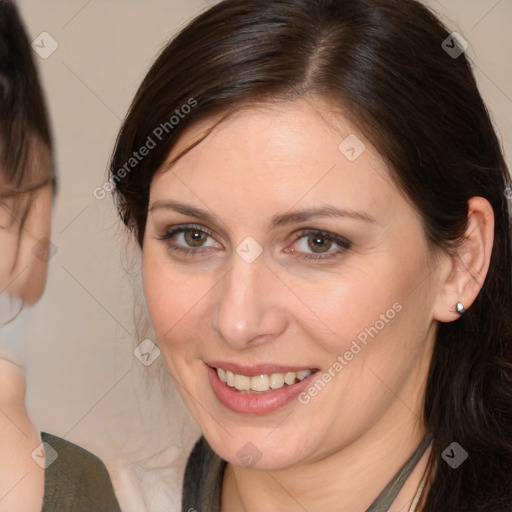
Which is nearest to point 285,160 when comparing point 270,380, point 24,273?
point 270,380

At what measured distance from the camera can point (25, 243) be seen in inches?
68.4

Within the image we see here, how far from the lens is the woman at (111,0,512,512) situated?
1089 millimetres

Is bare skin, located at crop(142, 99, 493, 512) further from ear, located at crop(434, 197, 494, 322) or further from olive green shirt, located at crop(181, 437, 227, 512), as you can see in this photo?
olive green shirt, located at crop(181, 437, 227, 512)

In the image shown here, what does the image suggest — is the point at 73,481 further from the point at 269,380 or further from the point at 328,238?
the point at 328,238

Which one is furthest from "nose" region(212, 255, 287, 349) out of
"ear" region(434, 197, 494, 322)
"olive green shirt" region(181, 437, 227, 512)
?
"olive green shirt" region(181, 437, 227, 512)

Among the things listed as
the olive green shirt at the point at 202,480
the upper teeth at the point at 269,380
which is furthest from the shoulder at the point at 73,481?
the upper teeth at the point at 269,380

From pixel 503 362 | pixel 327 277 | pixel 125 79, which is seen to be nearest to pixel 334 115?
pixel 327 277

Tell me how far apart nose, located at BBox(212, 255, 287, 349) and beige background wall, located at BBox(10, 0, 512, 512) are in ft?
2.07

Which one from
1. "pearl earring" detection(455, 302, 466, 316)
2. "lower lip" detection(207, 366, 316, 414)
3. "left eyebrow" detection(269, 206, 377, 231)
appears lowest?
"pearl earring" detection(455, 302, 466, 316)

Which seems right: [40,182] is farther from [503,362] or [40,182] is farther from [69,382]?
[503,362]

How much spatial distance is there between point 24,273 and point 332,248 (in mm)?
845

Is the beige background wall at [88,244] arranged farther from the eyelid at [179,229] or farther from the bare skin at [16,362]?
the eyelid at [179,229]

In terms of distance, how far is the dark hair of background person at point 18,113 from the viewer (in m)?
1.65

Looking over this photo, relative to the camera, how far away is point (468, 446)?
1.25 metres
